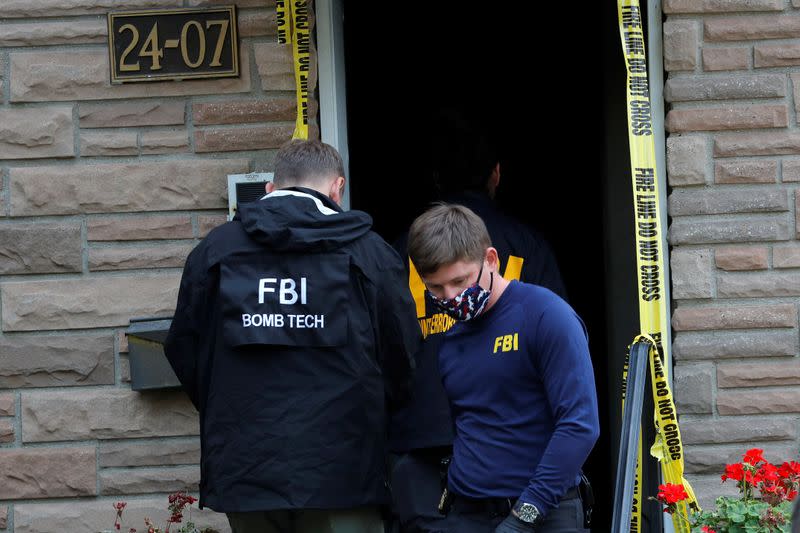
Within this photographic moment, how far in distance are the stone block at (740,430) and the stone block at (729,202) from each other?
0.76 m

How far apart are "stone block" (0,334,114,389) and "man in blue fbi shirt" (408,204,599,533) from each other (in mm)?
1775

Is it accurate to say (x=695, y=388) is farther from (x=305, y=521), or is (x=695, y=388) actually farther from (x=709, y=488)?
(x=305, y=521)

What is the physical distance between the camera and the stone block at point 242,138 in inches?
179

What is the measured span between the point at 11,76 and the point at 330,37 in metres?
1.22

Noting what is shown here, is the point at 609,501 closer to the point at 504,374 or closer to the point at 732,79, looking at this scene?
the point at 732,79

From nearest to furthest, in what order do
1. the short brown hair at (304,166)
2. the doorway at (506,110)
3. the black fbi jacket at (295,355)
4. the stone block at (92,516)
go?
the black fbi jacket at (295,355)
the short brown hair at (304,166)
the stone block at (92,516)
the doorway at (506,110)

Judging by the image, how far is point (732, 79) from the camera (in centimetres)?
440

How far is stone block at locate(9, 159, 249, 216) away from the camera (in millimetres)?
4551

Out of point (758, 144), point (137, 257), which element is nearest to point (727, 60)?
point (758, 144)

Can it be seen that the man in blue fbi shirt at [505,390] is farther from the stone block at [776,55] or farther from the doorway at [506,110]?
the doorway at [506,110]

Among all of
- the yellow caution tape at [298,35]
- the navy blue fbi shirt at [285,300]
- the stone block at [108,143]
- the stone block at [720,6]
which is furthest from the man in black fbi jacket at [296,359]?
the stone block at [720,6]

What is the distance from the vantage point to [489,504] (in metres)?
3.13

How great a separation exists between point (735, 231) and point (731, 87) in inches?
20.8

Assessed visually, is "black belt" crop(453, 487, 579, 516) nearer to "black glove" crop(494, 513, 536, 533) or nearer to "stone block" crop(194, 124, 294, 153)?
"black glove" crop(494, 513, 536, 533)
